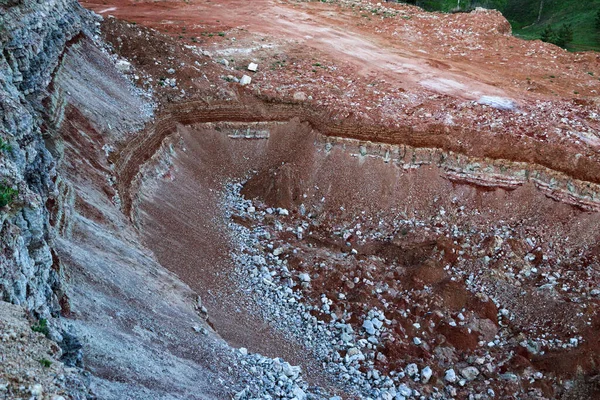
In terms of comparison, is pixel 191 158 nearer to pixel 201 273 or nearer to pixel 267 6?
pixel 201 273

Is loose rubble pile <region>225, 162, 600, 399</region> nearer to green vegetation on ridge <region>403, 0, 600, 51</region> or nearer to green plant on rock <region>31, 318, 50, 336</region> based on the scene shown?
green plant on rock <region>31, 318, 50, 336</region>

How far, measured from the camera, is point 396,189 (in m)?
19.4

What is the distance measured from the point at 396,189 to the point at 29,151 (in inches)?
512

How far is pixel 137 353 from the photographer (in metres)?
9.57

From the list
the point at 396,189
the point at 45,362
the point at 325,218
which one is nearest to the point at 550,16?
the point at 396,189

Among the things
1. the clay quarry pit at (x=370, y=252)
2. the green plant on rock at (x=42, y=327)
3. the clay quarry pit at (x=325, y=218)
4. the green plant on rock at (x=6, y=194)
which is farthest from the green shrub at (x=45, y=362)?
the clay quarry pit at (x=370, y=252)

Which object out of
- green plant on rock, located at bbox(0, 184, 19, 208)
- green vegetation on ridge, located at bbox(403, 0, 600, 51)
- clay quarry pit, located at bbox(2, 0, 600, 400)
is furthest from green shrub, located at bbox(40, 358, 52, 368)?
green vegetation on ridge, located at bbox(403, 0, 600, 51)

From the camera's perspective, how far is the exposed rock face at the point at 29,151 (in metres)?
7.61

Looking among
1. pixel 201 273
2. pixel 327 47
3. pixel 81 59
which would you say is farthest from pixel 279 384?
pixel 327 47

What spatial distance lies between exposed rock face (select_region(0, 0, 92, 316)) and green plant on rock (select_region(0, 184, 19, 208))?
61 mm

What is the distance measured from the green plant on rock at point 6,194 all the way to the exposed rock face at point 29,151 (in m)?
0.06

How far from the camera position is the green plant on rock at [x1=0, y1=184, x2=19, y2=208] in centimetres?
759

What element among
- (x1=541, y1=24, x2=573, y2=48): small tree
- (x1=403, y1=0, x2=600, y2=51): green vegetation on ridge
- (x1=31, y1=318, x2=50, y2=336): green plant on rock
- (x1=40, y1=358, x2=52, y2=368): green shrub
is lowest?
(x1=31, y1=318, x2=50, y2=336): green plant on rock

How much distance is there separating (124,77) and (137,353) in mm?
13491
